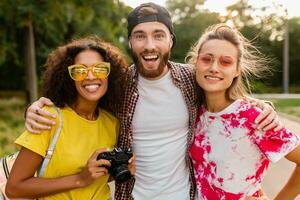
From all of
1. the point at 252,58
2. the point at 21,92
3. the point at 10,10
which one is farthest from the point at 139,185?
the point at 21,92

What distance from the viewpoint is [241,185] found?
2.64m

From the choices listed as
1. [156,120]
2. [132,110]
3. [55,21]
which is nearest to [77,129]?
[132,110]

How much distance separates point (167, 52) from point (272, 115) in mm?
903

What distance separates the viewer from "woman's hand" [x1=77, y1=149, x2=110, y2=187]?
2.49 meters

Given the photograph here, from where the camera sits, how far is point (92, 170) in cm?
249

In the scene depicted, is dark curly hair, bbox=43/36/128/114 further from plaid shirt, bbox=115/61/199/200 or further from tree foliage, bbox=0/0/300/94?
tree foliage, bbox=0/0/300/94

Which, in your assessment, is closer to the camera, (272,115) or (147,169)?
(272,115)

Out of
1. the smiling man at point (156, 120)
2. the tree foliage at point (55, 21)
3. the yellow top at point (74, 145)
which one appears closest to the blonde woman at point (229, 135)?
the smiling man at point (156, 120)

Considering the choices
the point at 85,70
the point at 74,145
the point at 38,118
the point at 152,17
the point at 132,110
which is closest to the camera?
the point at 38,118

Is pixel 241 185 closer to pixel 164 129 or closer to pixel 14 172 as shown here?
pixel 164 129

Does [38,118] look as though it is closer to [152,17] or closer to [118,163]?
[118,163]

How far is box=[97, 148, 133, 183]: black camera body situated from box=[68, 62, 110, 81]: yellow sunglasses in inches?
19.3

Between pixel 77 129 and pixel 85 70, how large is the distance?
36cm

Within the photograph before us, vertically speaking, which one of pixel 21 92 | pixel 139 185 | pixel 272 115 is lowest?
pixel 21 92
